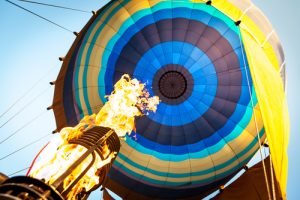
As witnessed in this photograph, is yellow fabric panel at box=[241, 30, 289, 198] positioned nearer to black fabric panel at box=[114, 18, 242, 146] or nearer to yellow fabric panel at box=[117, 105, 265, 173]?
black fabric panel at box=[114, 18, 242, 146]

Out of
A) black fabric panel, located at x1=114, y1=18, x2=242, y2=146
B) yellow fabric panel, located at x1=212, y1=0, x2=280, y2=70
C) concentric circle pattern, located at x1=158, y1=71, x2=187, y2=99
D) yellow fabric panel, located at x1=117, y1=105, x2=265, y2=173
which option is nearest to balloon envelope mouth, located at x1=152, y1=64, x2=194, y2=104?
concentric circle pattern, located at x1=158, y1=71, x2=187, y2=99

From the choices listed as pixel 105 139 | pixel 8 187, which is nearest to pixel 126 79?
pixel 105 139

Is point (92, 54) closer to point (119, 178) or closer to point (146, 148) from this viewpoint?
point (146, 148)

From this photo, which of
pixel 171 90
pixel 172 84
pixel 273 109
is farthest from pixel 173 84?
pixel 273 109

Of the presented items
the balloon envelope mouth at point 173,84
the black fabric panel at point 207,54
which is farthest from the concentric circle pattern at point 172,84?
the black fabric panel at point 207,54

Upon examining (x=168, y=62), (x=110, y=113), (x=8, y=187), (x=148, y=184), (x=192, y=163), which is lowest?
(x=148, y=184)
